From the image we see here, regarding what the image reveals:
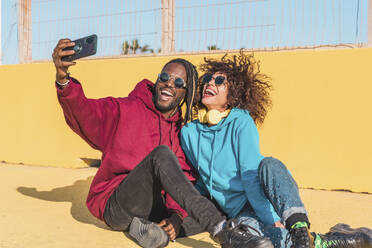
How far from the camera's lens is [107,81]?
537 cm

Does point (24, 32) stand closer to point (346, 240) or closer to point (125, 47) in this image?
point (125, 47)

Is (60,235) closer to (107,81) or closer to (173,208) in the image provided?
(173,208)

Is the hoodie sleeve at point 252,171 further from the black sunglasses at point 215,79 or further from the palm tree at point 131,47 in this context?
the palm tree at point 131,47

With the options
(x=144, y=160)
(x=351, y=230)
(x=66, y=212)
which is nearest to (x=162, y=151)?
(x=144, y=160)

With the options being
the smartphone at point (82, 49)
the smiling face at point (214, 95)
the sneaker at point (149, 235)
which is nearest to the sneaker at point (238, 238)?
the sneaker at point (149, 235)

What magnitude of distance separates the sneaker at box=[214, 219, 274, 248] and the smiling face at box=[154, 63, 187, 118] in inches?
47.1

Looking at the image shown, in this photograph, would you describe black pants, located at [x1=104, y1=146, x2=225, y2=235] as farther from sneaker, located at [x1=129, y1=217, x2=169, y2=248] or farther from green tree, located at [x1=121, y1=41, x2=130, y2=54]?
green tree, located at [x1=121, y1=41, x2=130, y2=54]

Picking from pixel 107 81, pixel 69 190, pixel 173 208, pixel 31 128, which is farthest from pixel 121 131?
pixel 31 128

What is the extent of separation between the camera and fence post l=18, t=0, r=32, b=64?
6.08m

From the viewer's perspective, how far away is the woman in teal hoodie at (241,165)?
88.4 inches

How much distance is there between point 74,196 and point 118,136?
4.86 feet

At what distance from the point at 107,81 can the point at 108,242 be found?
3056mm

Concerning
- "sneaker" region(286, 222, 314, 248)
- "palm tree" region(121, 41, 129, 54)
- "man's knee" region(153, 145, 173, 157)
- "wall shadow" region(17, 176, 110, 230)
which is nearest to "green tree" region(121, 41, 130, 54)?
"palm tree" region(121, 41, 129, 54)

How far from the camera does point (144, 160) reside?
252cm
